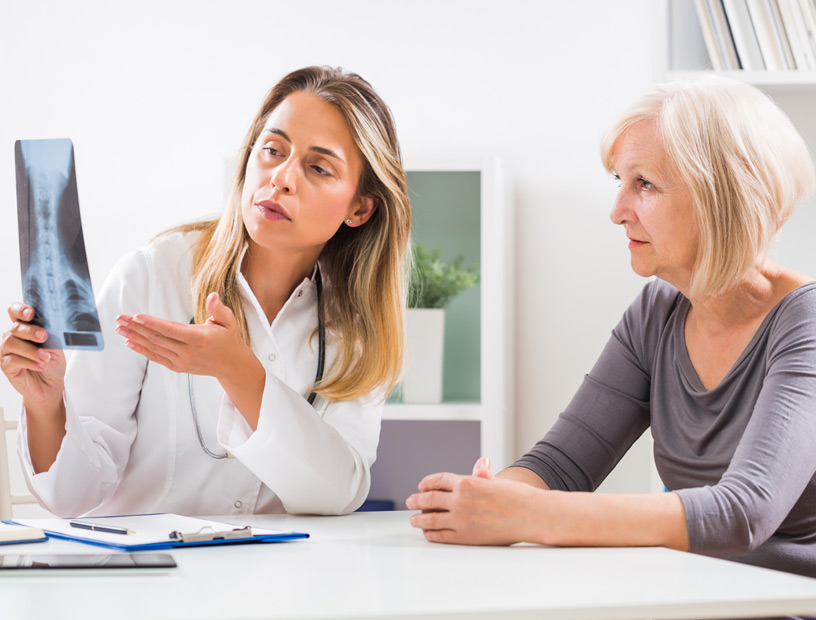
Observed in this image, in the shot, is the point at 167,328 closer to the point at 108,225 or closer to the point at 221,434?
the point at 221,434

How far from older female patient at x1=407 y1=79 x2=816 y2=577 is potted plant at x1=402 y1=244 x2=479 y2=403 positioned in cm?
108

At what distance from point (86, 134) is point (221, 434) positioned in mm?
1994

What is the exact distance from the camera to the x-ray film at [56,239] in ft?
3.39

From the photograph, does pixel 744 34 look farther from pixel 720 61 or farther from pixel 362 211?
pixel 362 211

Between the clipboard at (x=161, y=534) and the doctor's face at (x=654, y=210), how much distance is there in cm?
69

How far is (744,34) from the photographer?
2.14 metres

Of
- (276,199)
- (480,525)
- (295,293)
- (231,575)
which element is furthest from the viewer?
(295,293)

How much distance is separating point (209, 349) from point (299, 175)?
0.46m

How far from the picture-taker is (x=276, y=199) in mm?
1468

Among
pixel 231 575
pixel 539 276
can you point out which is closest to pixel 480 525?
pixel 231 575

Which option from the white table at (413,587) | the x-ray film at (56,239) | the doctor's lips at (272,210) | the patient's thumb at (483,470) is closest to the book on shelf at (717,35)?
the doctor's lips at (272,210)

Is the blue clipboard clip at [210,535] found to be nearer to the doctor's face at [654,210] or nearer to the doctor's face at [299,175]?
the doctor's face at [299,175]

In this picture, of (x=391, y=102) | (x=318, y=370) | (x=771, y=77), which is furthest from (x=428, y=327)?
(x=771, y=77)

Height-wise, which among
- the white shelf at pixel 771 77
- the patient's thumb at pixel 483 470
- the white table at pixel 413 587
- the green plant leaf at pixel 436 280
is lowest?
the white table at pixel 413 587
